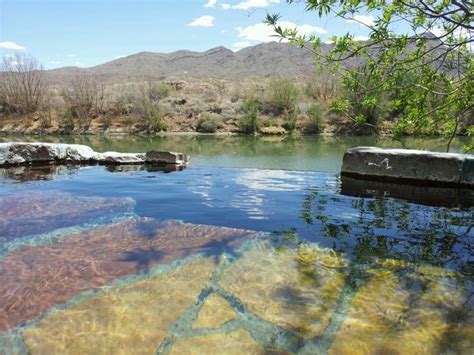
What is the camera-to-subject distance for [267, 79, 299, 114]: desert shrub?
29703 millimetres

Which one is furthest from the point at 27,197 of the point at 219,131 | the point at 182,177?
the point at 219,131

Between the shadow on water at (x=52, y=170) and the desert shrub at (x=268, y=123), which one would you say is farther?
the desert shrub at (x=268, y=123)

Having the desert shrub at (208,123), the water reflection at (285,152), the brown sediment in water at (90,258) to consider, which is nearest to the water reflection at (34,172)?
the brown sediment in water at (90,258)

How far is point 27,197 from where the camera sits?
6141 mm

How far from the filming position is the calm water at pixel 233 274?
2631 millimetres

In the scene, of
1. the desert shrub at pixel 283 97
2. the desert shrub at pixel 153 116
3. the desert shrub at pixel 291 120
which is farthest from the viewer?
the desert shrub at pixel 283 97

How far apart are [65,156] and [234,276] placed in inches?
297

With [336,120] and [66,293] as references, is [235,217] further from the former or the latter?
[336,120]

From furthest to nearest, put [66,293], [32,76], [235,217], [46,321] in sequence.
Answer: [32,76] → [235,217] → [66,293] → [46,321]

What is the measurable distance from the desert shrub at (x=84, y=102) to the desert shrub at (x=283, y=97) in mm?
12913

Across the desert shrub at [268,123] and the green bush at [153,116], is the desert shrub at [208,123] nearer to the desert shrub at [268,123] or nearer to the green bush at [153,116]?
the green bush at [153,116]

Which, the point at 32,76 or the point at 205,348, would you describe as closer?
the point at 205,348

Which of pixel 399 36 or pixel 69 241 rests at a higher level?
pixel 399 36

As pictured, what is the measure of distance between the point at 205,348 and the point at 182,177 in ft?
19.1
